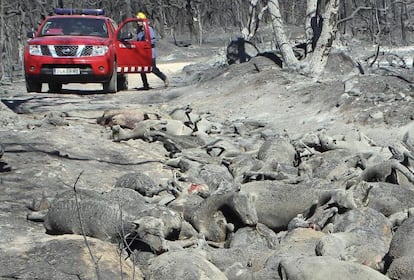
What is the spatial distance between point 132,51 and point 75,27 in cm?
145

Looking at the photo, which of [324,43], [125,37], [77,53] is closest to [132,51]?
[125,37]

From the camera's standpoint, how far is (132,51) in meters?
16.2

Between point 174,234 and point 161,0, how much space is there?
4426cm

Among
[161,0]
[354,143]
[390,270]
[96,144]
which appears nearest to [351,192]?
[390,270]

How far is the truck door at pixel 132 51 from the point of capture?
1584cm

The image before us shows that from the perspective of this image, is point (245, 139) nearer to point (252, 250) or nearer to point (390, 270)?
point (252, 250)

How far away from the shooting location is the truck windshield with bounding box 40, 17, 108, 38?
50.1 ft

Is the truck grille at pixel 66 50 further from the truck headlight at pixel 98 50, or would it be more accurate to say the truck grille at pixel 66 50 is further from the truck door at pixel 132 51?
the truck door at pixel 132 51

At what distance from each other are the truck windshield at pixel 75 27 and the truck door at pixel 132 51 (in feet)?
1.49

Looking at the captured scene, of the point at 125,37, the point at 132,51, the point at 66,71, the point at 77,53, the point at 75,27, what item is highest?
the point at 75,27

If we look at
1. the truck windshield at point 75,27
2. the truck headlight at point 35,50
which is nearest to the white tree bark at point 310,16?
the truck windshield at point 75,27

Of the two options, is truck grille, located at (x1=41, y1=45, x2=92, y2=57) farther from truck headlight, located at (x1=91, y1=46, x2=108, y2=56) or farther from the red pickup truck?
truck headlight, located at (x1=91, y1=46, x2=108, y2=56)

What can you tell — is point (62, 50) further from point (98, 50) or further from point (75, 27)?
point (75, 27)

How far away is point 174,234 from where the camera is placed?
16.8 ft
